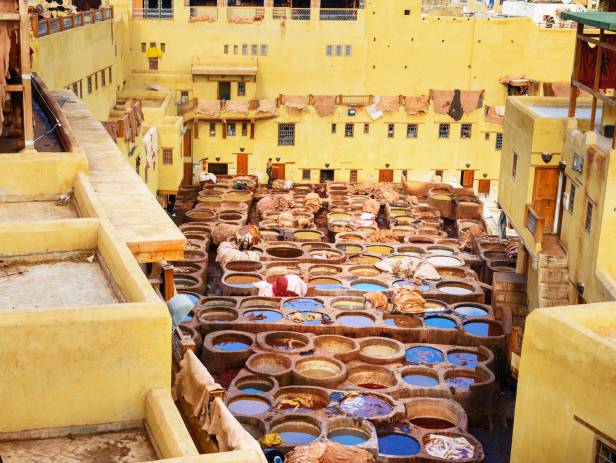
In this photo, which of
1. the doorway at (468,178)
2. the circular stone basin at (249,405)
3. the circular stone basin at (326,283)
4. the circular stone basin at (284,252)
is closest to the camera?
the circular stone basin at (249,405)

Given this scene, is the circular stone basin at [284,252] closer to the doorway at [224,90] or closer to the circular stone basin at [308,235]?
the circular stone basin at [308,235]

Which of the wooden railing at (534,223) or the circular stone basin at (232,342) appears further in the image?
the circular stone basin at (232,342)

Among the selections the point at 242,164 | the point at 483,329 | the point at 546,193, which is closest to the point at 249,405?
the point at 483,329

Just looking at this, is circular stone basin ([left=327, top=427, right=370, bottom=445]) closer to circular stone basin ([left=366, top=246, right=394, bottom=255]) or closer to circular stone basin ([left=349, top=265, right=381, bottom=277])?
circular stone basin ([left=349, top=265, right=381, bottom=277])

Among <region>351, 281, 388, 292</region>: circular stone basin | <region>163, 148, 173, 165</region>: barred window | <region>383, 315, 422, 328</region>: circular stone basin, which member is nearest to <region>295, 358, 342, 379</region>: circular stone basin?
<region>383, 315, 422, 328</region>: circular stone basin

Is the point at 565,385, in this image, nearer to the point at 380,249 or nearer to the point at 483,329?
the point at 483,329

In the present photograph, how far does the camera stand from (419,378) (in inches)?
882

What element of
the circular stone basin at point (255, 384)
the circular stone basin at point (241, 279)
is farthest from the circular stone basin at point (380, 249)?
the circular stone basin at point (255, 384)

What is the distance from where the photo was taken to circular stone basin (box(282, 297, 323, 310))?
2619 centimetres

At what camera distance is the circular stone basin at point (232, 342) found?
23.7 m

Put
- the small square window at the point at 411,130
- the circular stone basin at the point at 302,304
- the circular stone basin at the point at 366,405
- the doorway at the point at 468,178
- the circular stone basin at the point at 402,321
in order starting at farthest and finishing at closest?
the doorway at the point at 468,178 < the small square window at the point at 411,130 < the circular stone basin at the point at 302,304 < the circular stone basin at the point at 402,321 < the circular stone basin at the point at 366,405

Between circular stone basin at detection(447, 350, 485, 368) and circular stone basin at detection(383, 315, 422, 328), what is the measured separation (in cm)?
179

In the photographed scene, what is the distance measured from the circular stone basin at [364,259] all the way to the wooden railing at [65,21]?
489 inches

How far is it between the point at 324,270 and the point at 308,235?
5.05 meters
